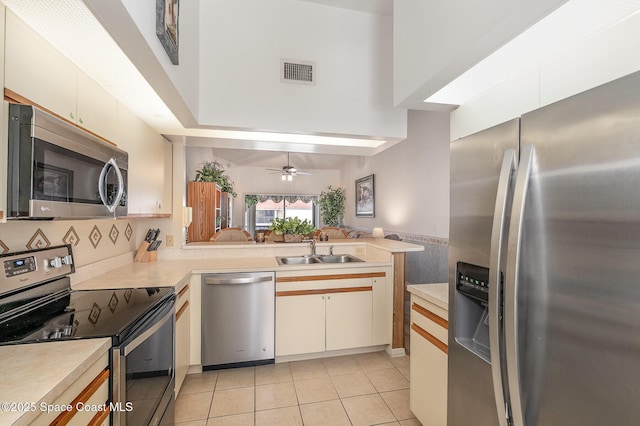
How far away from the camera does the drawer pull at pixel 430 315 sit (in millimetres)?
1551

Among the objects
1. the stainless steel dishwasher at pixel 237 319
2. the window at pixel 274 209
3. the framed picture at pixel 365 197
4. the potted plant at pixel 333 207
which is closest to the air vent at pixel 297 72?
the stainless steel dishwasher at pixel 237 319

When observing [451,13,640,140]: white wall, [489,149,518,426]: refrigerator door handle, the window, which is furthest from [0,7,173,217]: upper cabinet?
the window

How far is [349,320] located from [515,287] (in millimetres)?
2023

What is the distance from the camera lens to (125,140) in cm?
193

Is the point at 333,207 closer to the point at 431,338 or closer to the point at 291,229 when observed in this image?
the point at 291,229

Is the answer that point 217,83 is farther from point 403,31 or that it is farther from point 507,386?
point 507,386

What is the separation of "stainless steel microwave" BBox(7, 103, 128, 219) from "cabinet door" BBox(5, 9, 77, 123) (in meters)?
0.10

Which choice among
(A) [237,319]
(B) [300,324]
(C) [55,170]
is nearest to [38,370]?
(C) [55,170]

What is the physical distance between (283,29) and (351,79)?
725mm

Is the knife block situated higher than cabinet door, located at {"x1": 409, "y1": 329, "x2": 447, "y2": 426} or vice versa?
the knife block

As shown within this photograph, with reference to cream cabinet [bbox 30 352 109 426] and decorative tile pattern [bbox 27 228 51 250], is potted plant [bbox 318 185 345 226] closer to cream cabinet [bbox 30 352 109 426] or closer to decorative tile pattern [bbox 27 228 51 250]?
decorative tile pattern [bbox 27 228 51 250]

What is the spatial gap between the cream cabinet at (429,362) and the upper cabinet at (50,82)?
2063 mm

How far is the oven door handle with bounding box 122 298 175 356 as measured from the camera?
1.20 m

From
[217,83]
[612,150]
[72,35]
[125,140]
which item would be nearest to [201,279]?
[125,140]
